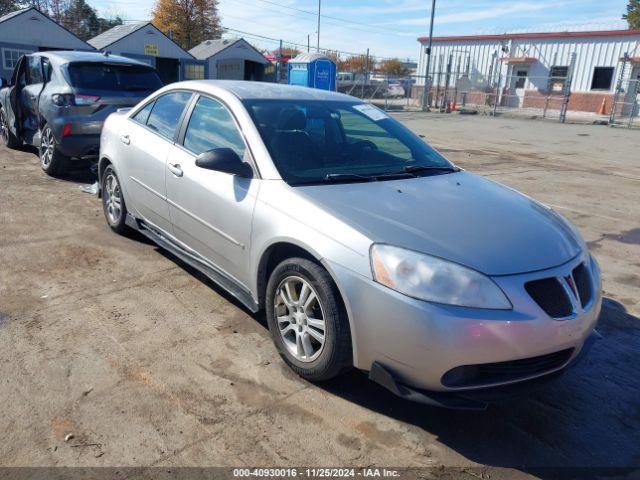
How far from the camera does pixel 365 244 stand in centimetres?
272

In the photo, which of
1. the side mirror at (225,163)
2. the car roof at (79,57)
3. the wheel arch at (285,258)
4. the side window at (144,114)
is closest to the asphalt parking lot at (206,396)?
the wheel arch at (285,258)

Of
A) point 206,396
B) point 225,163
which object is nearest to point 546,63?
point 225,163

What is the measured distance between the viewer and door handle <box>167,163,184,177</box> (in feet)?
13.2

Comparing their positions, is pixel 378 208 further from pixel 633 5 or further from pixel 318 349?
pixel 633 5

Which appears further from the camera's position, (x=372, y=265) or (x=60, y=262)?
(x=60, y=262)

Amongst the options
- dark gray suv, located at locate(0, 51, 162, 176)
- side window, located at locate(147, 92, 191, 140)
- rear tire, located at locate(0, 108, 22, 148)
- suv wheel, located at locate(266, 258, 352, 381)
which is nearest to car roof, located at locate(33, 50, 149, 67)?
dark gray suv, located at locate(0, 51, 162, 176)

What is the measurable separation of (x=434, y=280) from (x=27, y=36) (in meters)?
34.0

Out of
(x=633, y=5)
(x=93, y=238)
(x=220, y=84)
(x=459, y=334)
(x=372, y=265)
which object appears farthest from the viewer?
(x=633, y=5)

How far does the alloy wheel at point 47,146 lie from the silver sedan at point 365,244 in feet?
12.6

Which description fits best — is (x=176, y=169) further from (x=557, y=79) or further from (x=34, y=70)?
(x=557, y=79)

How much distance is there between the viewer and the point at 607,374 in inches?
135

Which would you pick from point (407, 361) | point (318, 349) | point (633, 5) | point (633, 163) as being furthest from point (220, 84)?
point (633, 5)

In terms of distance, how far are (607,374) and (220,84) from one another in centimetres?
340

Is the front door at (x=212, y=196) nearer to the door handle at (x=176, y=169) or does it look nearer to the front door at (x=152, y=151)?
the door handle at (x=176, y=169)
